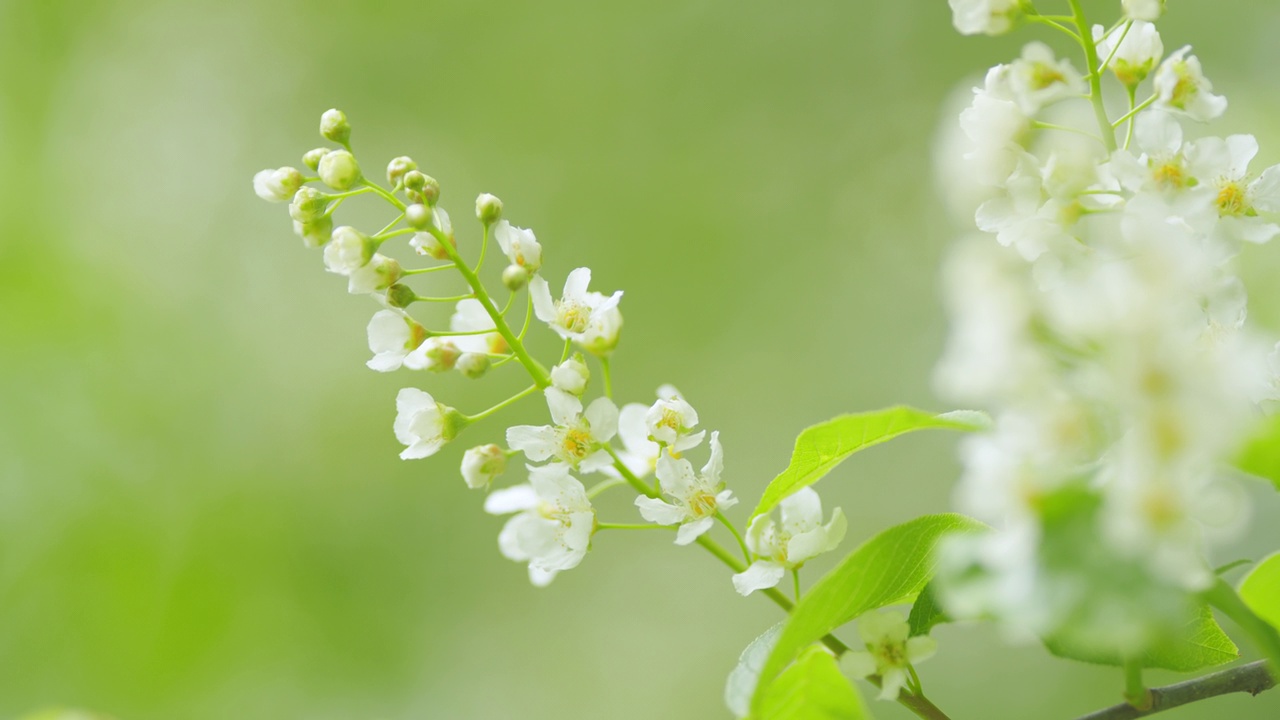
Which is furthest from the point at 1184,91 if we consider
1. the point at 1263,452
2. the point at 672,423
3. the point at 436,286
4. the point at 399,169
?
the point at 436,286

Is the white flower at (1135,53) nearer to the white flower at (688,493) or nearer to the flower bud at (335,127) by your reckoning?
the white flower at (688,493)

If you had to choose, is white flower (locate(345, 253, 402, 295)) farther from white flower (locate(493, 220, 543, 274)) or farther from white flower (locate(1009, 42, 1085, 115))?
white flower (locate(1009, 42, 1085, 115))

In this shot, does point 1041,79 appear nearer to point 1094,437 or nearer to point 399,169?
point 1094,437

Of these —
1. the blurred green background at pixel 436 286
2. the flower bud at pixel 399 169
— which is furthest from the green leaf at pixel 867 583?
the blurred green background at pixel 436 286

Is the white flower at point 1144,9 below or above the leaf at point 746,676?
above

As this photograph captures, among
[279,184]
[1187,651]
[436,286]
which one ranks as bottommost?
[436,286]

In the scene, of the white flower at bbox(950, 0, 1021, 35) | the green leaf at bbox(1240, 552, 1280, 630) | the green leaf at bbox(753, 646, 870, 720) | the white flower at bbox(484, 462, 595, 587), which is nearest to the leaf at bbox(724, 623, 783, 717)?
the green leaf at bbox(753, 646, 870, 720)
